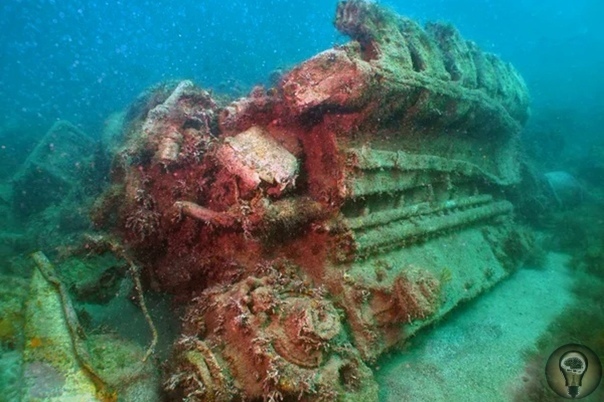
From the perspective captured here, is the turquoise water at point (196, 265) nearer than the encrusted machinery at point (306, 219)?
Yes

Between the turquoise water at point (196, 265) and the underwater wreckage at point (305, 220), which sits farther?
the underwater wreckage at point (305, 220)

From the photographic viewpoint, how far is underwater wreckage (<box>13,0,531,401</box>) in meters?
3.43

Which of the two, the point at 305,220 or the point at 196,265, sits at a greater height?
the point at 305,220

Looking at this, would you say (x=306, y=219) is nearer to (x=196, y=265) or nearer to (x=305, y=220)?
(x=305, y=220)

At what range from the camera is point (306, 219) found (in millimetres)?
4652

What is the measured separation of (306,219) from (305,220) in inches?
0.7

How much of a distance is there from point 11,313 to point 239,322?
195cm

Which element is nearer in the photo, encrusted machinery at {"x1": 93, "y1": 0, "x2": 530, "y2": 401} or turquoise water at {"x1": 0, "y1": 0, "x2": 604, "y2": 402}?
turquoise water at {"x1": 0, "y1": 0, "x2": 604, "y2": 402}

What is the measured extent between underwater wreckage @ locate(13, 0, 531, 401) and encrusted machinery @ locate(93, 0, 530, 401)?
0.06 ft

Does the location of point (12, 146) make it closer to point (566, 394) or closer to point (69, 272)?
point (69, 272)

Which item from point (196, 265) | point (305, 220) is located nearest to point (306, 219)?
point (305, 220)

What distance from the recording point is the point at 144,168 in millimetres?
5039

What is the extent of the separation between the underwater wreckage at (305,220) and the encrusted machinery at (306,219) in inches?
0.7

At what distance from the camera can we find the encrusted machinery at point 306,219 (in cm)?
343
